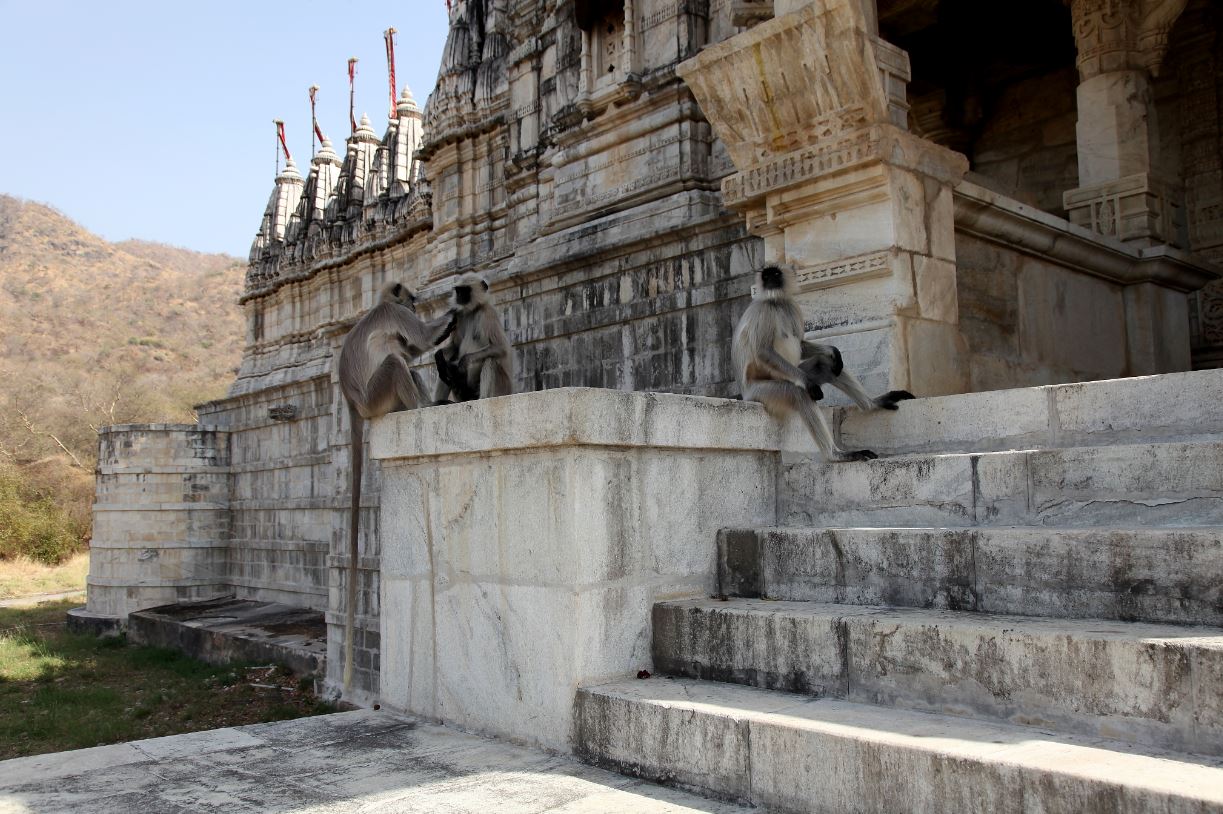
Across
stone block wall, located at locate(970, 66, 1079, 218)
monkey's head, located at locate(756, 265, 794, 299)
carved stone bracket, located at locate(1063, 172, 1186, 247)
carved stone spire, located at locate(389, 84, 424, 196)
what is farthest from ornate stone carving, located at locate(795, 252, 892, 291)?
carved stone spire, located at locate(389, 84, 424, 196)

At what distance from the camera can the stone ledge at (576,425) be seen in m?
3.60

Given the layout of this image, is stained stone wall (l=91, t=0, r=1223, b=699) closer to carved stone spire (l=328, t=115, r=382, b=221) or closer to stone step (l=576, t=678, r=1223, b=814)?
stone step (l=576, t=678, r=1223, b=814)

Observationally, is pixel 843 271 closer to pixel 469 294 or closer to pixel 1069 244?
pixel 1069 244

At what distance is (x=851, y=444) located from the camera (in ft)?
17.3

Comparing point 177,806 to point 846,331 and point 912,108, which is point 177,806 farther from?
point 912,108

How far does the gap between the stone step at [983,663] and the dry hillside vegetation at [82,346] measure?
2849 centimetres

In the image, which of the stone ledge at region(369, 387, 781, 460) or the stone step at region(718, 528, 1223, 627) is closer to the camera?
the stone step at region(718, 528, 1223, 627)

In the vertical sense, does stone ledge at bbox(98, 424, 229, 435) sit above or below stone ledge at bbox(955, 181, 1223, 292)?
below

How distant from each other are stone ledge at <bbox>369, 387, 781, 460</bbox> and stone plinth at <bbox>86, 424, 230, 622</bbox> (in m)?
14.6

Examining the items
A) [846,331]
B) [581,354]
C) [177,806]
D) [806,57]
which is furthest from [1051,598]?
[581,354]

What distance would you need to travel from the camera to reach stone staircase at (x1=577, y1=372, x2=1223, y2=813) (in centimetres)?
239

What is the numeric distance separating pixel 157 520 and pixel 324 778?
52.8 feet

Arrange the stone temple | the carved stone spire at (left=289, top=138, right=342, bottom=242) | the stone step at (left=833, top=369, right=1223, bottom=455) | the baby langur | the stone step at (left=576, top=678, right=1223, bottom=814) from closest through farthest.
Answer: the stone step at (left=576, top=678, right=1223, bottom=814), the stone temple, the stone step at (left=833, top=369, right=1223, bottom=455), the baby langur, the carved stone spire at (left=289, top=138, right=342, bottom=242)

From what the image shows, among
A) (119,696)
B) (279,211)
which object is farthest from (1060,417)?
(279,211)
